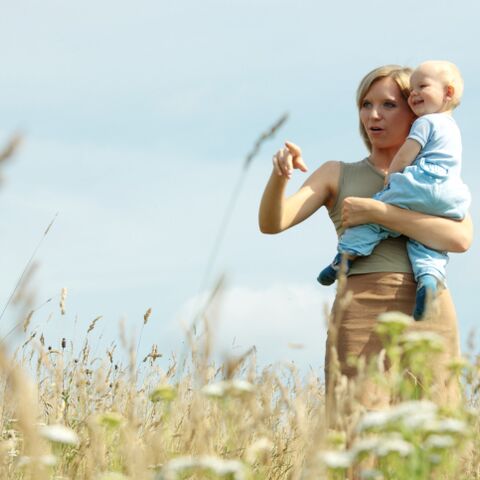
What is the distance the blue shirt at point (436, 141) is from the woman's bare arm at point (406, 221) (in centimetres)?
25

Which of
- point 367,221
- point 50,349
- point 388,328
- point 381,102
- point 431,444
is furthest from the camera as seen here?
point 50,349

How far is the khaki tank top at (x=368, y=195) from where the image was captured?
3783mm

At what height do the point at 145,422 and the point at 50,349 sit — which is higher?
the point at 50,349

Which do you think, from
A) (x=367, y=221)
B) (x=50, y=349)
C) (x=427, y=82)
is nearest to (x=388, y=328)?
(x=367, y=221)

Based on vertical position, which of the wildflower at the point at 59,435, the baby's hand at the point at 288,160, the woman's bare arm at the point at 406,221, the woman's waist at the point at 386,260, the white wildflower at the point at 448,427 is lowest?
the wildflower at the point at 59,435

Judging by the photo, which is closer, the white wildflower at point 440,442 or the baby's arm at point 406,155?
the white wildflower at point 440,442

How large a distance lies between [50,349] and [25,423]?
3.38 metres

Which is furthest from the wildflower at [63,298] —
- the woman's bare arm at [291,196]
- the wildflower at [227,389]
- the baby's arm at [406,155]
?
the wildflower at [227,389]

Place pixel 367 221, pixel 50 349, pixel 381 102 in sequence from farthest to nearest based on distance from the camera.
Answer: pixel 50 349 → pixel 381 102 → pixel 367 221

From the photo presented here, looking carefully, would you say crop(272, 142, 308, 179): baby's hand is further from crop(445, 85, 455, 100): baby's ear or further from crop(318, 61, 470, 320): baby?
crop(445, 85, 455, 100): baby's ear

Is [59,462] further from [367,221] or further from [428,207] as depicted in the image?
[428,207]

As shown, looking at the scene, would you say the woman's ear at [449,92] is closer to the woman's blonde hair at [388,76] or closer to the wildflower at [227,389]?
the woman's blonde hair at [388,76]

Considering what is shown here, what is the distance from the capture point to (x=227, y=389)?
201 cm

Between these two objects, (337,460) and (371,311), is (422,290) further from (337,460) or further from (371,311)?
(337,460)
